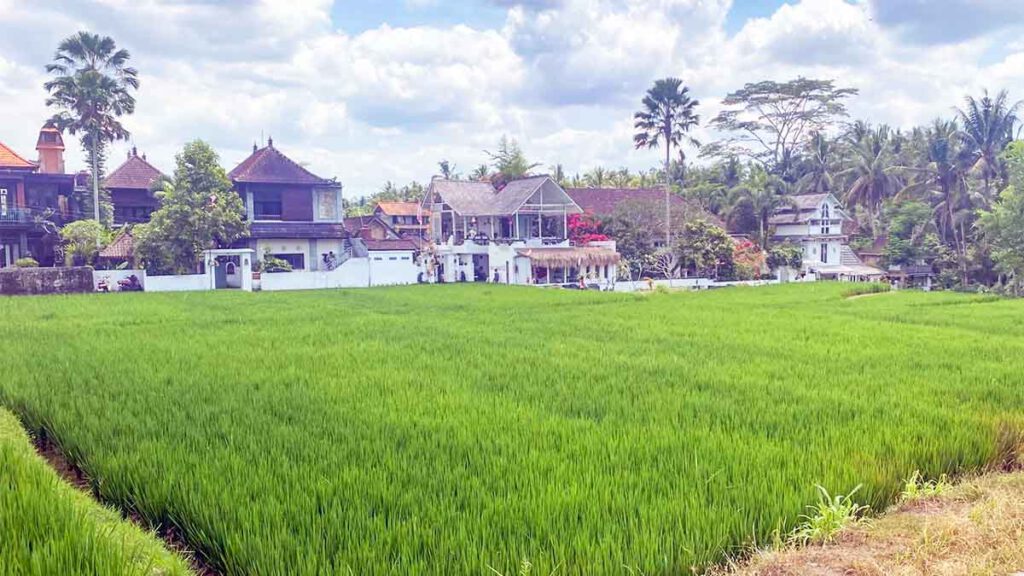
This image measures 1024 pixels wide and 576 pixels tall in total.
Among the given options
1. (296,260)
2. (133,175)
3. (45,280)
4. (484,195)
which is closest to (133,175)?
(133,175)

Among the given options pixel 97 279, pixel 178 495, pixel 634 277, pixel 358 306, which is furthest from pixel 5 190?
pixel 178 495

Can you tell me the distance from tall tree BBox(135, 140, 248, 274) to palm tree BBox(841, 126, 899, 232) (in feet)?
101

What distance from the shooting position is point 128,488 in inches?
189

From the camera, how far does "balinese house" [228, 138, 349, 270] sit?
105ft

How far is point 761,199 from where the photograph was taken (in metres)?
39.2

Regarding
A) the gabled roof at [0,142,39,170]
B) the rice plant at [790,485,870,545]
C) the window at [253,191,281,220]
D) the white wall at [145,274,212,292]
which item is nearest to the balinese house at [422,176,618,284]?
the window at [253,191,281,220]

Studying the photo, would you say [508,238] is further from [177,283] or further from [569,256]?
[177,283]

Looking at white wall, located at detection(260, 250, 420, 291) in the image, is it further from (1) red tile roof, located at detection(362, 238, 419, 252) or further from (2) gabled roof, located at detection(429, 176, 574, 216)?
(2) gabled roof, located at detection(429, 176, 574, 216)

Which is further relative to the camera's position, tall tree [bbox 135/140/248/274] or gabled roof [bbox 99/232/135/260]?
gabled roof [bbox 99/232/135/260]

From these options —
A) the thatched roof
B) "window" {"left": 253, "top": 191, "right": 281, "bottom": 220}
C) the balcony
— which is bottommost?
the thatched roof

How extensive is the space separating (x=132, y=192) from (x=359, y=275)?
36.8 ft

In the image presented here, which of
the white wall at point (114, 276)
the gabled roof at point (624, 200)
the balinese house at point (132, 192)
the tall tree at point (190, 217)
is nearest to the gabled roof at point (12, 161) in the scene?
the balinese house at point (132, 192)

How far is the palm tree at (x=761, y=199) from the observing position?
1544 inches

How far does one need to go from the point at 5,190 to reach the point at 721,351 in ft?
95.8
